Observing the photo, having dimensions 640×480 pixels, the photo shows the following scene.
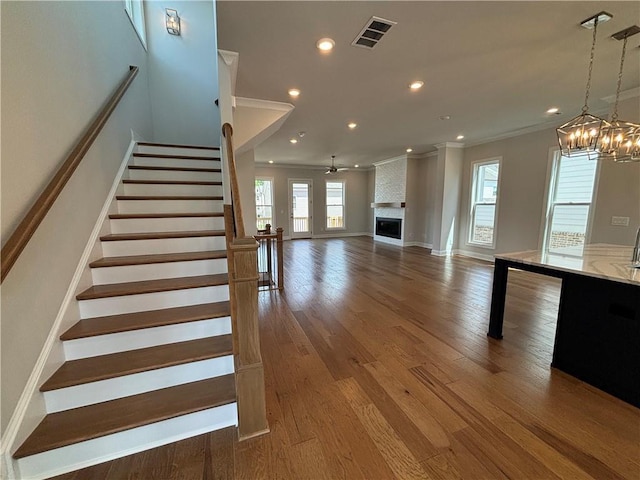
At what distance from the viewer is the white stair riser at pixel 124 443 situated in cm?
124

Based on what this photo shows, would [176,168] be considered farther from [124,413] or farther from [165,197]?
[124,413]

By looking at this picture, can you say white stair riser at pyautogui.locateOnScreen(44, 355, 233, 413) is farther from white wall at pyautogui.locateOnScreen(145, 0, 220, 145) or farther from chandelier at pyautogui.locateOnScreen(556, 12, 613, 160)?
white wall at pyautogui.locateOnScreen(145, 0, 220, 145)

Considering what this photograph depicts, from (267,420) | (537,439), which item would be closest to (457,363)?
(537,439)

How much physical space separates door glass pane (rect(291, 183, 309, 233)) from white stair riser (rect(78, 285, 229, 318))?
7730 millimetres

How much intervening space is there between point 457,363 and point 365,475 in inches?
50.5

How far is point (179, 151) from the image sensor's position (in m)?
3.58

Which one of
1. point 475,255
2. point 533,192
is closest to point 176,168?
point 533,192

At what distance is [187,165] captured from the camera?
347cm

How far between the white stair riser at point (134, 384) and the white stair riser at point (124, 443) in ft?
0.75

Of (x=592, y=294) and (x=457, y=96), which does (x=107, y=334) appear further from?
(x=457, y=96)

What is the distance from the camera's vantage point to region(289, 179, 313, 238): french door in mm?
9586

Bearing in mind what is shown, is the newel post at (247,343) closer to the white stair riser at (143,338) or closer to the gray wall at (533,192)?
the white stair riser at (143,338)

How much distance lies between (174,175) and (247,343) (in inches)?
105

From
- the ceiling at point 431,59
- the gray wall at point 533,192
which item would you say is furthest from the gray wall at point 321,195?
the ceiling at point 431,59
